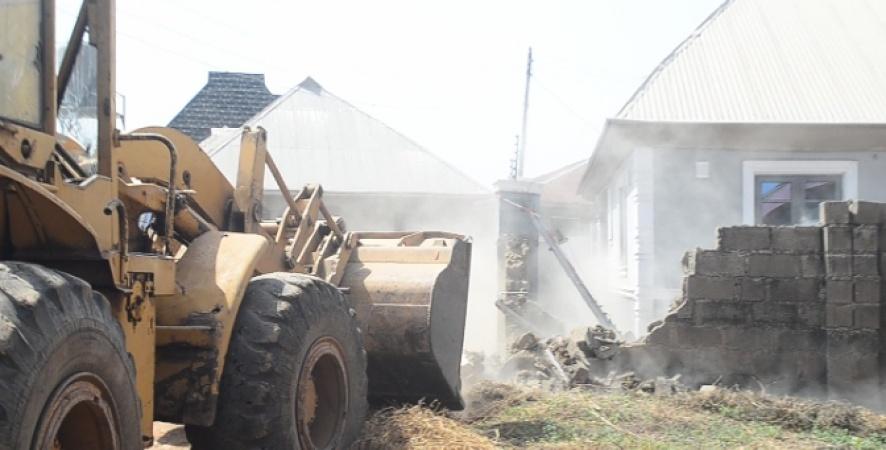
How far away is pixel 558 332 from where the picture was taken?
13.3 metres

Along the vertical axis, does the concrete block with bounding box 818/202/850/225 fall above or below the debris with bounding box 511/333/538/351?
above

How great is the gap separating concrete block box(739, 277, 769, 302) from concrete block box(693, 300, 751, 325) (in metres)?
A: 0.09

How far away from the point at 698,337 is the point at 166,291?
645 cm

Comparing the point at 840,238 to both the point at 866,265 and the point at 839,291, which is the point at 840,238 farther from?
the point at 839,291

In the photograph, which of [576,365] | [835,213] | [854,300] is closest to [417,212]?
→ [576,365]

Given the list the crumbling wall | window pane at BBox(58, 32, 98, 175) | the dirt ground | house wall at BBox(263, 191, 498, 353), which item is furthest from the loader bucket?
house wall at BBox(263, 191, 498, 353)

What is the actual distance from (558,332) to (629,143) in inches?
122

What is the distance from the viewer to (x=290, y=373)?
4617 millimetres

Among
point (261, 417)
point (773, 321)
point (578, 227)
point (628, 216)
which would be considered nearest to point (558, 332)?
point (628, 216)

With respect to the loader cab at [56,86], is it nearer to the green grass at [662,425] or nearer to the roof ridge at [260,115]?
the green grass at [662,425]

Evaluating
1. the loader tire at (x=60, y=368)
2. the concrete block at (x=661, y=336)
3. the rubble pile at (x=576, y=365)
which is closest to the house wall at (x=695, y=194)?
the rubble pile at (x=576, y=365)

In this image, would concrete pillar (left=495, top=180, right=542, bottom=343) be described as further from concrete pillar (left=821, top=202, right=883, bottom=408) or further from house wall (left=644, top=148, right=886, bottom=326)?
concrete pillar (left=821, top=202, right=883, bottom=408)

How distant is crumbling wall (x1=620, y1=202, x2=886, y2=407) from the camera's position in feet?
28.3

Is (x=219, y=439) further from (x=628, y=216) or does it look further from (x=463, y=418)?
(x=628, y=216)
